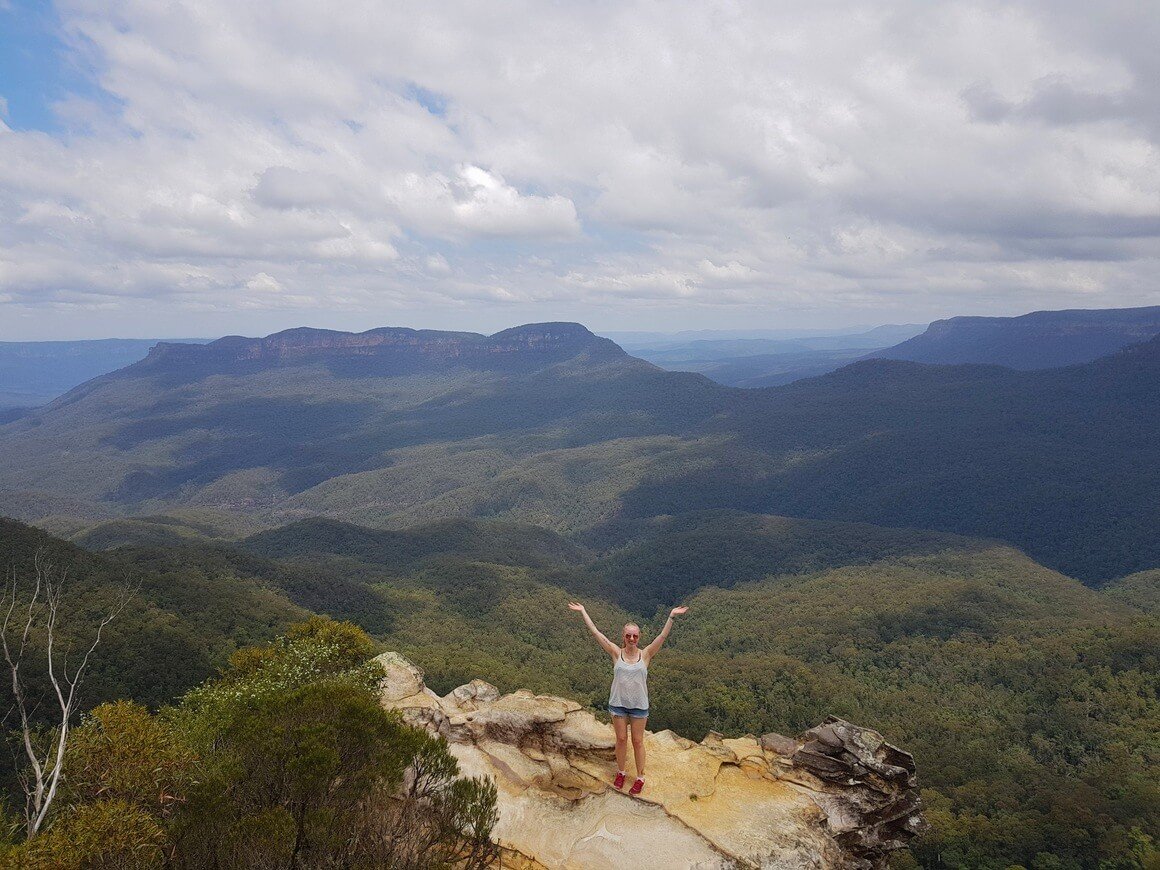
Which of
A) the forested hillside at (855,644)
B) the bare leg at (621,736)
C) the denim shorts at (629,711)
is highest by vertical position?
the denim shorts at (629,711)

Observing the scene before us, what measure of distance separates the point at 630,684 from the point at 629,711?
123 centimetres

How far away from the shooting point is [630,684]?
663 inches

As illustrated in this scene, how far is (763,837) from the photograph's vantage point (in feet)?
61.5

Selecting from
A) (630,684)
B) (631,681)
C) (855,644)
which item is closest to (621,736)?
(630,684)

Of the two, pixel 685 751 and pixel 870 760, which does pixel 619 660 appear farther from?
pixel 870 760

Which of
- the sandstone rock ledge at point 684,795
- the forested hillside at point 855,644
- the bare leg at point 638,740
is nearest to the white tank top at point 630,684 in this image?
the bare leg at point 638,740

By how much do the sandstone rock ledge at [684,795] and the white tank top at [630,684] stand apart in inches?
154

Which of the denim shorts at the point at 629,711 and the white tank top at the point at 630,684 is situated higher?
the white tank top at the point at 630,684

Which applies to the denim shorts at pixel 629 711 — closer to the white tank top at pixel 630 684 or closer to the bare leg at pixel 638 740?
the white tank top at pixel 630 684

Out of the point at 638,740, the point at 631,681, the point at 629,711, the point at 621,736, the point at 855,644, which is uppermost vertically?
the point at 631,681

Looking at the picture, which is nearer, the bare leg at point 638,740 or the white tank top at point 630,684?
the white tank top at point 630,684

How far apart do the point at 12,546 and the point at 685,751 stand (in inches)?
4094

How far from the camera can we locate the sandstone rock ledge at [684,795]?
1738 centimetres

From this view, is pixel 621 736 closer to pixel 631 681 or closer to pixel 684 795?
pixel 631 681
